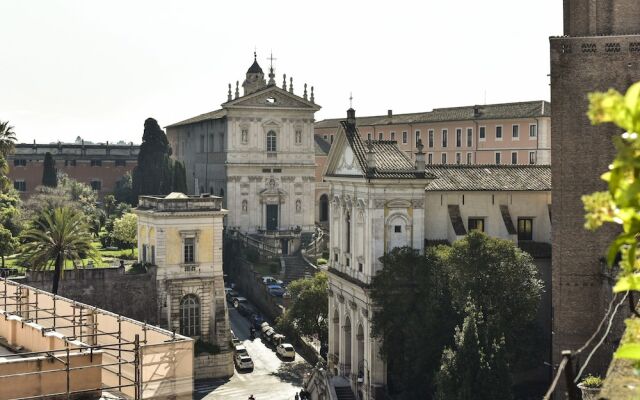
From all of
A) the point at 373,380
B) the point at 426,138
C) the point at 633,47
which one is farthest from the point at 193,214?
the point at 426,138

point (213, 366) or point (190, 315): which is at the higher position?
point (190, 315)

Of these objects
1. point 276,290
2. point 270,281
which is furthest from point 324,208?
point 276,290

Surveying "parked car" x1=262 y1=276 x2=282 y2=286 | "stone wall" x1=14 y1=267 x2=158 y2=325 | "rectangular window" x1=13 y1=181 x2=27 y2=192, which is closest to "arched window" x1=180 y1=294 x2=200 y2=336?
"stone wall" x1=14 y1=267 x2=158 y2=325

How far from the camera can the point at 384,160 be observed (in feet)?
142

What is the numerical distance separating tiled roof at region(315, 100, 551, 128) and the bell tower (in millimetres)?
9929

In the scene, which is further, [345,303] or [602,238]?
[345,303]

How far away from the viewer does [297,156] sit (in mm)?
79688

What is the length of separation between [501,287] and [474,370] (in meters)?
5.36

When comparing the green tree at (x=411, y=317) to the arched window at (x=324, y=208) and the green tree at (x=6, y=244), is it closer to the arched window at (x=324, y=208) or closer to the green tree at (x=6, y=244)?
the green tree at (x=6, y=244)

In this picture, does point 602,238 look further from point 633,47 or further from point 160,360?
point 160,360

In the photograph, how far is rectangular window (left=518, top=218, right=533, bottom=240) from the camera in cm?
4459

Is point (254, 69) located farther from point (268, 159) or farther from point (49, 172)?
point (49, 172)

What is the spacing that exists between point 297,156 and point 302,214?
16.7 ft

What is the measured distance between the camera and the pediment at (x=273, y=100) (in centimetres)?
7762
